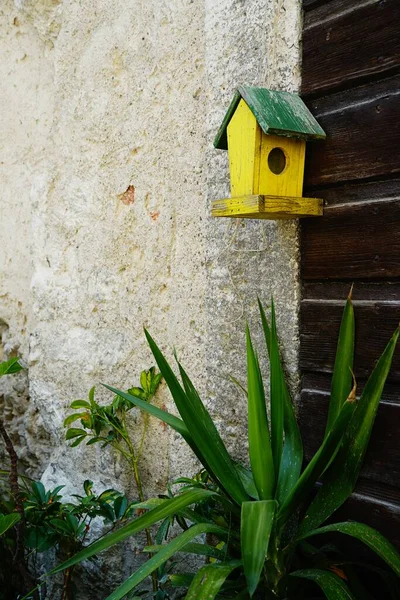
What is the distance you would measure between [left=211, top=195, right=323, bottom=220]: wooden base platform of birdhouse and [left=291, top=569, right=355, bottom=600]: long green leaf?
798 mm

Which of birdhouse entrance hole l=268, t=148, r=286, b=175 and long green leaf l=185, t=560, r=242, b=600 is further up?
birdhouse entrance hole l=268, t=148, r=286, b=175

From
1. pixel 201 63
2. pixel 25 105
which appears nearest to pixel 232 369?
pixel 201 63

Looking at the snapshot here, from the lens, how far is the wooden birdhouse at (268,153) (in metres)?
1.53

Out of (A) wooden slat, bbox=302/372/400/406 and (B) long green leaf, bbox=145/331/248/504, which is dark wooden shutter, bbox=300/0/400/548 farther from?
(B) long green leaf, bbox=145/331/248/504

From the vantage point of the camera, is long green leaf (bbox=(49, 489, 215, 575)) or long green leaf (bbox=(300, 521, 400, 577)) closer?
long green leaf (bbox=(300, 521, 400, 577))

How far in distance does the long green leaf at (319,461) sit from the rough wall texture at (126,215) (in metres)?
0.35

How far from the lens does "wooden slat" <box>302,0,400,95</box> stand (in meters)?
1.50

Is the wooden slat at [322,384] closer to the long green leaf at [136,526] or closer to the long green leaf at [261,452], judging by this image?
the long green leaf at [261,452]

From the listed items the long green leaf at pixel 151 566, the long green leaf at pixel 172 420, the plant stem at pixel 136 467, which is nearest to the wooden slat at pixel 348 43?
the long green leaf at pixel 172 420

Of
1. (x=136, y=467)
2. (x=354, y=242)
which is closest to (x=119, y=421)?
(x=136, y=467)

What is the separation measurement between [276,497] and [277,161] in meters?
0.80

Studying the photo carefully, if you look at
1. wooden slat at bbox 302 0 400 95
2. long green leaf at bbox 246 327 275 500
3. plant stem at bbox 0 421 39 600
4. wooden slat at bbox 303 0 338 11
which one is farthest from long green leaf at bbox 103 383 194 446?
wooden slat at bbox 303 0 338 11

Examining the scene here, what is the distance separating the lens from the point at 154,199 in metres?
2.18

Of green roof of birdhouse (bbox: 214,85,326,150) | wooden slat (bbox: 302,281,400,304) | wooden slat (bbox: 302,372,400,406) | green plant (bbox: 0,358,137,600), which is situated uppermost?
green roof of birdhouse (bbox: 214,85,326,150)
